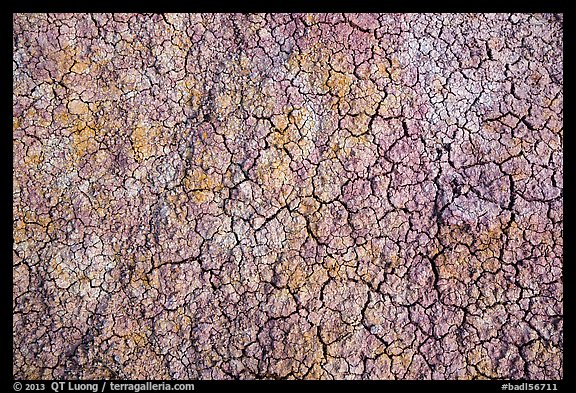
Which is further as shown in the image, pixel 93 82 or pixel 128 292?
pixel 93 82

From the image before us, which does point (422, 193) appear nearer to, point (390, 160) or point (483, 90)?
point (390, 160)

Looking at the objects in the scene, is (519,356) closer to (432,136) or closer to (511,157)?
(511,157)

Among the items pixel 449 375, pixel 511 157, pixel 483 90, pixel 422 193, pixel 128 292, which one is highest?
pixel 483 90

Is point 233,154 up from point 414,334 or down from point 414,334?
up

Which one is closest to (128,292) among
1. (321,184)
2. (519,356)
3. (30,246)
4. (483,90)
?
(30,246)

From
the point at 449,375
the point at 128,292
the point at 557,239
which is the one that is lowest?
the point at 449,375

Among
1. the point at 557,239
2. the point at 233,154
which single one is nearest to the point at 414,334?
the point at 557,239
